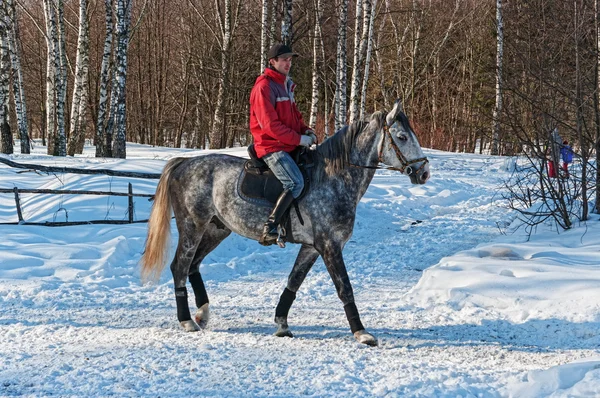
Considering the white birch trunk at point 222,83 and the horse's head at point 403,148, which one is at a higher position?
the white birch trunk at point 222,83

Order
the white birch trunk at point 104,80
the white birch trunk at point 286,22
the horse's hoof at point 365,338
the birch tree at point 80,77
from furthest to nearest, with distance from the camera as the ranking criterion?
the birch tree at point 80,77 < the white birch trunk at point 104,80 < the white birch trunk at point 286,22 < the horse's hoof at point 365,338

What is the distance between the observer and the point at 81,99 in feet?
66.2

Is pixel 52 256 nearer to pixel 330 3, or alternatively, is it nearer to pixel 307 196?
pixel 307 196

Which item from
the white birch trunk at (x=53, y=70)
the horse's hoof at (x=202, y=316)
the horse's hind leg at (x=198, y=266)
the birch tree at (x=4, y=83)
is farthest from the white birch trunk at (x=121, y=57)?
the horse's hoof at (x=202, y=316)

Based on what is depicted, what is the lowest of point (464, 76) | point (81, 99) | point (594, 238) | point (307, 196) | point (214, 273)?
point (214, 273)

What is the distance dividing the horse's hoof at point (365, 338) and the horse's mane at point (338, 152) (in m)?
1.51

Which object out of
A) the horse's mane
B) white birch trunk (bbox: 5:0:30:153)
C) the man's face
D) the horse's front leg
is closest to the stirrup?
the horse's front leg

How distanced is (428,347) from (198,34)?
3149 cm

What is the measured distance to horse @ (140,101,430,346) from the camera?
5359 mm

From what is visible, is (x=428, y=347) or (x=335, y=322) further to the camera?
(x=335, y=322)

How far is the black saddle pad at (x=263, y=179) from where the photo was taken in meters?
5.60

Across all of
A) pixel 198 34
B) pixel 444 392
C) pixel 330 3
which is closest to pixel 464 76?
pixel 330 3

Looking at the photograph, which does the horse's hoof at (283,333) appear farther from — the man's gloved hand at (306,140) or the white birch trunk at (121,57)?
the white birch trunk at (121,57)

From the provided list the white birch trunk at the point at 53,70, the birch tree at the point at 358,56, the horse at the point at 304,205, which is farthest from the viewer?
the white birch trunk at the point at 53,70
